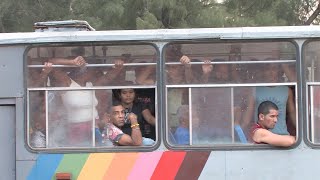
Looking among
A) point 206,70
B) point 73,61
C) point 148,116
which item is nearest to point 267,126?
point 206,70

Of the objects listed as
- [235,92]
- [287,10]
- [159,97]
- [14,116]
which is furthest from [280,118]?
[287,10]

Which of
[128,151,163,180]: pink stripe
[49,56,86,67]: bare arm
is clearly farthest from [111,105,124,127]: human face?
[49,56,86,67]: bare arm

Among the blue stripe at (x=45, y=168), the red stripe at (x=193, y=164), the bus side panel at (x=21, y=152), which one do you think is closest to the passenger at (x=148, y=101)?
the red stripe at (x=193, y=164)

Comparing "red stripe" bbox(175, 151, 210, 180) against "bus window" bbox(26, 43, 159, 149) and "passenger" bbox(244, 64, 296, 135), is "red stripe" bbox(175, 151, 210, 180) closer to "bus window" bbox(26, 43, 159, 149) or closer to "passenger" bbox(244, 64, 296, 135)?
"bus window" bbox(26, 43, 159, 149)

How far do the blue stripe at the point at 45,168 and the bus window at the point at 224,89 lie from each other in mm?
1105

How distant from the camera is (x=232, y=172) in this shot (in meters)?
5.40

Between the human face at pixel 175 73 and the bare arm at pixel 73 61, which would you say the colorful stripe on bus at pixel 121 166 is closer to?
the human face at pixel 175 73

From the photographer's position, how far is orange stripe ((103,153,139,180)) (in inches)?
215

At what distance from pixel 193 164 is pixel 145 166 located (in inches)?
18.0

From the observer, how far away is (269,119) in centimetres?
550

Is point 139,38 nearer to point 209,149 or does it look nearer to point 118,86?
point 118,86

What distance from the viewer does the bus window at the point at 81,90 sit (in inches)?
218

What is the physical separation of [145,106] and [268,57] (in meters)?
1.27

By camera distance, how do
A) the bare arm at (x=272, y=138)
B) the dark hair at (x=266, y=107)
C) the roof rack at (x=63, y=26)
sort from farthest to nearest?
the roof rack at (x=63, y=26), the dark hair at (x=266, y=107), the bare arm at (x=272, y=138)
